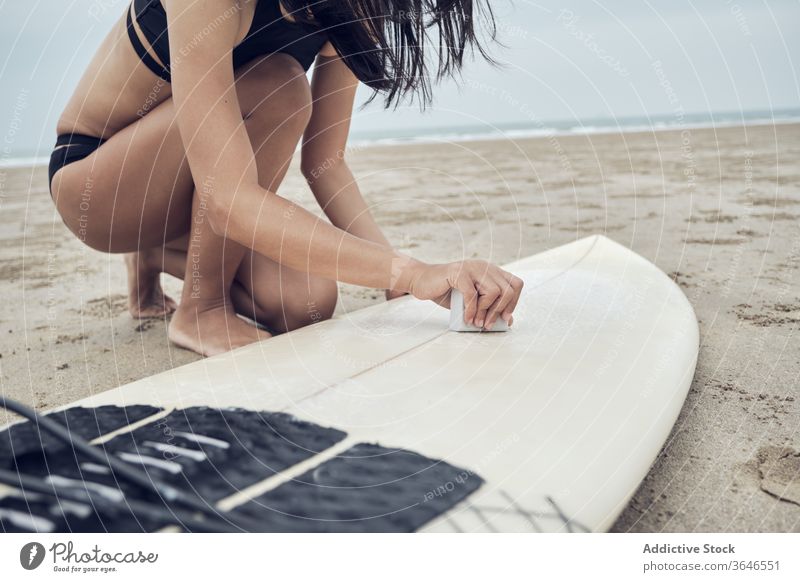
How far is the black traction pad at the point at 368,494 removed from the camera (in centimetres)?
74

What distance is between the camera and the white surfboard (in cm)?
81

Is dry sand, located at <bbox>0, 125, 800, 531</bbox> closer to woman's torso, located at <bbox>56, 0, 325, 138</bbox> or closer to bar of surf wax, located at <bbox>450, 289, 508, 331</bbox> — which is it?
bar of surf wax, located at <bbox>450, 289, 508, 331</bbox>

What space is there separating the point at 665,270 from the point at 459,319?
124cm

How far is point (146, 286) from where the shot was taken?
1.87m

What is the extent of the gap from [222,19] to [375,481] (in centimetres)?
73

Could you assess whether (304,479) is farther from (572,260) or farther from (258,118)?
(572,260)

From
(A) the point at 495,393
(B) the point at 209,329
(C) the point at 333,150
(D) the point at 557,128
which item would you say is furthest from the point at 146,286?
(D) the point at 557,128

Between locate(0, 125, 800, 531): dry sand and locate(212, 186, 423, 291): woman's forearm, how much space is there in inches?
19.9

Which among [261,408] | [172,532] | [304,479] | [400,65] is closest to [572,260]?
[400,65]

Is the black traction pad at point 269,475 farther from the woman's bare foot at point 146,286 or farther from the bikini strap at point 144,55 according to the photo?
the woman's bare foot at point 146,286

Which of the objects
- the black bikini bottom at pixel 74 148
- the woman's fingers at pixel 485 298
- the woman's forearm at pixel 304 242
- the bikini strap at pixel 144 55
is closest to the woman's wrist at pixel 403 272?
the woman's forearm at pixel 304 242

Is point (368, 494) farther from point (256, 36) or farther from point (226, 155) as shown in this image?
point (256, 36)

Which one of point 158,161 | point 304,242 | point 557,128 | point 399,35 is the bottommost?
point 557,128

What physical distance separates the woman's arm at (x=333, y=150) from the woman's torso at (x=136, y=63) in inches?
5.8
